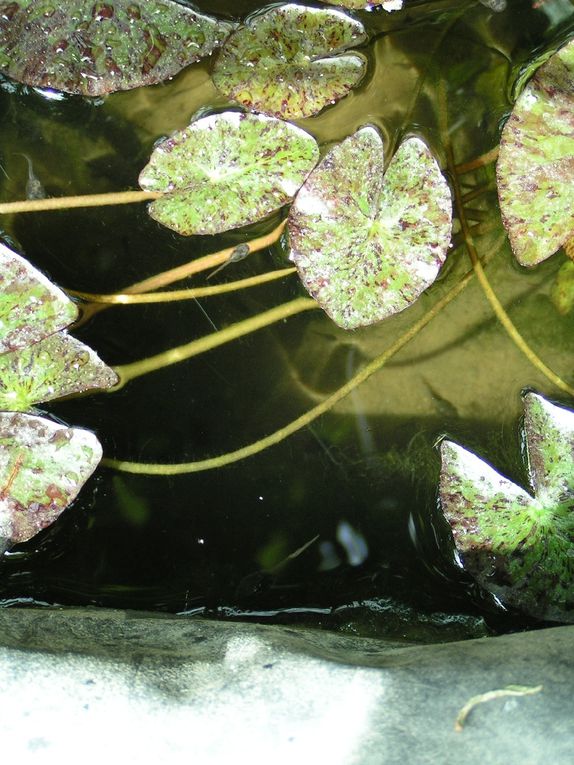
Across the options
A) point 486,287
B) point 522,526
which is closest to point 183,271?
point 486,287

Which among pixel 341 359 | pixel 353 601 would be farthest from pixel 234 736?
pixel 341 359

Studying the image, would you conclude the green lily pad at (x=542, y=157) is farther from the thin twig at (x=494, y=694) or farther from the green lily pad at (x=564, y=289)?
the thin twig at (x=494, y=694)

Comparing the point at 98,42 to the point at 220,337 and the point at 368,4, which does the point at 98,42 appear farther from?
the point at 220,337

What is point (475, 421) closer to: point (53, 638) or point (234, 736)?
point (234, 736)

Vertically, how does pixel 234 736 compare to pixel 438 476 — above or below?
below

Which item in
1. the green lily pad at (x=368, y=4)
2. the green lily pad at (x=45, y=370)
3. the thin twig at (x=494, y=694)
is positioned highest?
the green lily pad at (x=368, y=4)

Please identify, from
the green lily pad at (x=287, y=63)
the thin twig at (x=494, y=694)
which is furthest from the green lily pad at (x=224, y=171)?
the thin twig at (x=494, y=694)
